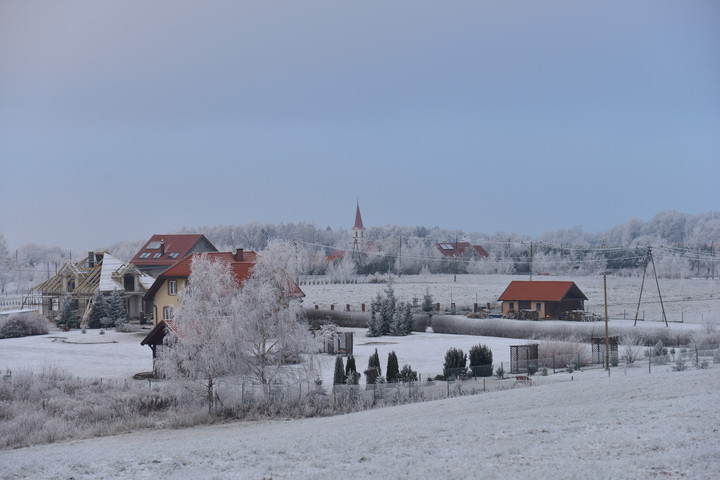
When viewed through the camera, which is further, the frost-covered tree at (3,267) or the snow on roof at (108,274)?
the frost-covered tree at (3,267)

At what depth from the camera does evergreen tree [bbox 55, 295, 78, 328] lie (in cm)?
6650

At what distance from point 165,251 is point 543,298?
141ft

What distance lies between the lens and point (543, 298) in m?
68.6

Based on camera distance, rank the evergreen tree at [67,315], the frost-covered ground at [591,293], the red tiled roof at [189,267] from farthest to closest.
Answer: the frost-covered ground at [591,293] < the evergreen tree at [67,315] < the red tiled roof at [189,267]

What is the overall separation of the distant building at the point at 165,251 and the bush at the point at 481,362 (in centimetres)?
4993

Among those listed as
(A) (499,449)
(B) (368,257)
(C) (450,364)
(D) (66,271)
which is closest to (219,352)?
(C) (450,364)

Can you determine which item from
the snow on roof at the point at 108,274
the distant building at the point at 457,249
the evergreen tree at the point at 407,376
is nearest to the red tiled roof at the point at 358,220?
the distant building at the point at 457,249

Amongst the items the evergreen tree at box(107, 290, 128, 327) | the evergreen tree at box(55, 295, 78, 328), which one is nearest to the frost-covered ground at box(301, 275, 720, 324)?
the evergreen tree at box(107, 290, 128, 327)

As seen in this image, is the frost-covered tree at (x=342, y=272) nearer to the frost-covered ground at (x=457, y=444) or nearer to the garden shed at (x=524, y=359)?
the garden shed at (x=524, y=359)

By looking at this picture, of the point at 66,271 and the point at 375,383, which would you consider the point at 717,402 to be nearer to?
the point at 375,383

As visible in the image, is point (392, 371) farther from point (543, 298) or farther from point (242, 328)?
point (543, 298)

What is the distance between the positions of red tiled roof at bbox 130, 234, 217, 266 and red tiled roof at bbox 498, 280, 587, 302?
36.2 m

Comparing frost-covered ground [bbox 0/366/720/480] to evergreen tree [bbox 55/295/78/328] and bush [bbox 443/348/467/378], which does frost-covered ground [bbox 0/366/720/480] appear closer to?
bush [bbox 443/348/467/378]

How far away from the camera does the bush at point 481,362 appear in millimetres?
39000
